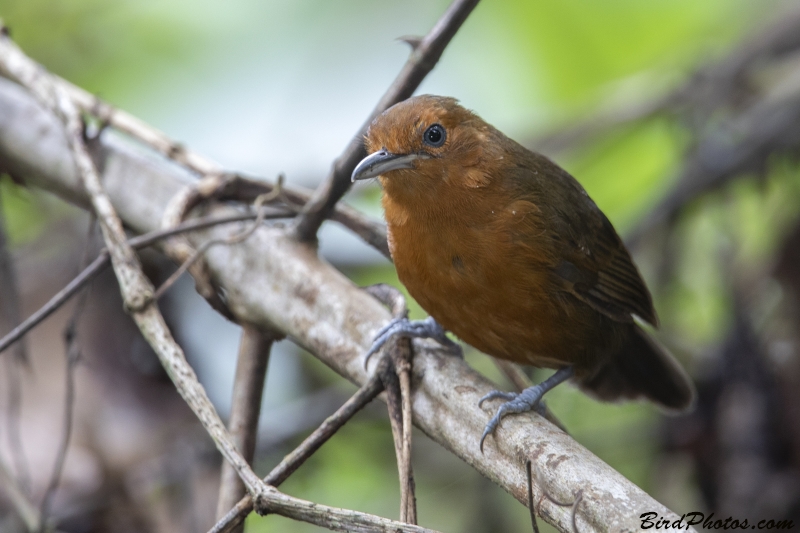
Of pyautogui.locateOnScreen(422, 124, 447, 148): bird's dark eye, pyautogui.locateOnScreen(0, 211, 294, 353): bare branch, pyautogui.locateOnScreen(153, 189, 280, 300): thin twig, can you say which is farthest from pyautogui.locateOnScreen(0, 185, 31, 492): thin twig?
pyautogui.locateOnScreen(422, 124, 447, 148): bird's dark eye

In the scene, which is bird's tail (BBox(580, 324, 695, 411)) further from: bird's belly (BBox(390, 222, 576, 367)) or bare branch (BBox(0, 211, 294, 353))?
bare branch (BBox(0, 211, 294, 353))

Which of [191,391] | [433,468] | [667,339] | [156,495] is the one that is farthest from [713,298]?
[191,391]

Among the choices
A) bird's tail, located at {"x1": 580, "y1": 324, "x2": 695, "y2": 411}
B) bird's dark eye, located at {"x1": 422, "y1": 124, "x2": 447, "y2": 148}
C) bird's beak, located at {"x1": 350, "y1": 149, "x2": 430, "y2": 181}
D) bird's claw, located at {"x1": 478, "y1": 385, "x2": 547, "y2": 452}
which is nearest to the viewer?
bird's claw, located at {"x1": 478, "y1": 385, "x2": 547, "y2": 452}

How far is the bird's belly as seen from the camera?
2736mm

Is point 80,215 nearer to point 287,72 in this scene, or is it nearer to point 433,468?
point 287,72

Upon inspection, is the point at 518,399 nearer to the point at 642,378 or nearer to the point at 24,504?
the point at 642,378

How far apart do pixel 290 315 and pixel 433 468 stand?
202 cm

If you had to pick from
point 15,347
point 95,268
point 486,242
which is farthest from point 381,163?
point 15,347

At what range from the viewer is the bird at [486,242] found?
9.03ft

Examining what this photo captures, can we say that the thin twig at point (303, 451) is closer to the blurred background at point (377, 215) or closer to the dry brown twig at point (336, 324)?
the dry brown twig at point (336, 324)

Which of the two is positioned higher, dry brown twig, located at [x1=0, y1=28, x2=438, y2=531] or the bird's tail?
the bird's tail

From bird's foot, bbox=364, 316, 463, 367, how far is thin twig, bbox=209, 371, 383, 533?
15cm

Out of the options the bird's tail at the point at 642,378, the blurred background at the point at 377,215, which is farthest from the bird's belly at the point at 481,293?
the blurred background at the point at 377,215

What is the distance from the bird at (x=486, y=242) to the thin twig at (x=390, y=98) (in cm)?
6
